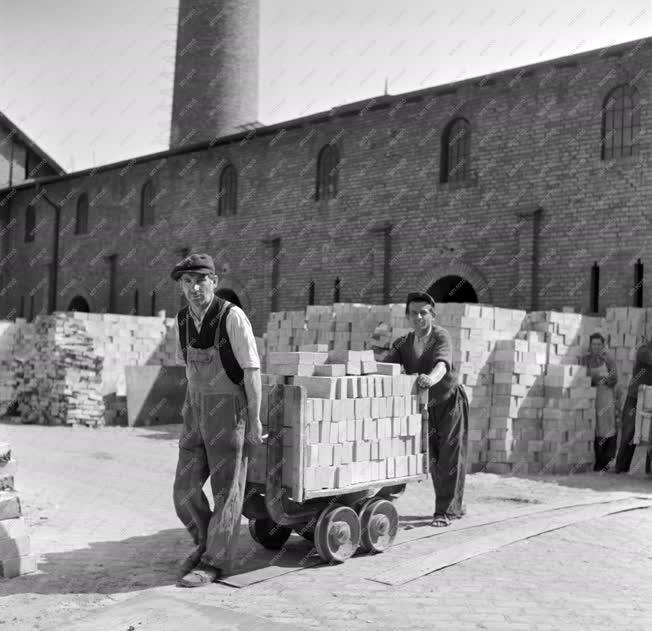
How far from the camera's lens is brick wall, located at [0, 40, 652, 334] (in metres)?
14.6

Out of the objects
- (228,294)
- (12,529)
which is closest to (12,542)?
Answer: (12,529)

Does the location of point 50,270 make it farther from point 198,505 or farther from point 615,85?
point 198,505

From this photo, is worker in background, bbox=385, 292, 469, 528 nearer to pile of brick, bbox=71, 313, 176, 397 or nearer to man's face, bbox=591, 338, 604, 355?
man's face, bbox=591, 338, 604, 355

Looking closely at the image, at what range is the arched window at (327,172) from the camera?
63.6 ft

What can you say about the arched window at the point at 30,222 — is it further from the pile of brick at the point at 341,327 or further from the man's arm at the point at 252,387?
the man's arm at the point at 252,387

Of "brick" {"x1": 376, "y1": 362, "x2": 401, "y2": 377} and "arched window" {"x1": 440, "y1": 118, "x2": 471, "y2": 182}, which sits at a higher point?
"arched window" {"x1": 440, "y1": 118, "x2": 471, "y2": 182}

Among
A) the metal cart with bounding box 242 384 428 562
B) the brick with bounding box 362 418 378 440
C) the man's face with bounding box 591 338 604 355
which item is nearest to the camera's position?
the metal cart with bounding box 242 384 428 562

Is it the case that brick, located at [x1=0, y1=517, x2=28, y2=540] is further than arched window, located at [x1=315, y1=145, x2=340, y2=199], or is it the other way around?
arched window, located at [x1=315, y1=145, x2=340, y2=199]

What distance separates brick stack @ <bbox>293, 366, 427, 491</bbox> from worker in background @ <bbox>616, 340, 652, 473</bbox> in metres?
5.34

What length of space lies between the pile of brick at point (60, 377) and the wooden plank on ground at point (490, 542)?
1079cm

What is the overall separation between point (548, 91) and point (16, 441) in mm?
11401

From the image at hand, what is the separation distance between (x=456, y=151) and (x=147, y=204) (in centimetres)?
1167

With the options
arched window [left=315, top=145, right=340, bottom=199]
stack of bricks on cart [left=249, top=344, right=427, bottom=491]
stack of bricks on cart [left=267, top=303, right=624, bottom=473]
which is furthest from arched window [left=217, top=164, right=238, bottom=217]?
stack of bricks on cart [left=249, top=344, right=427, bottom=491]

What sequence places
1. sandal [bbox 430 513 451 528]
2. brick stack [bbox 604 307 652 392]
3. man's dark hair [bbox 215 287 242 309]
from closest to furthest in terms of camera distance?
sandal [bbox 430 513 451 528] < brick stack [bbox 604 307 652 392] < man's dark hair [bbox 215 287 242 309]
